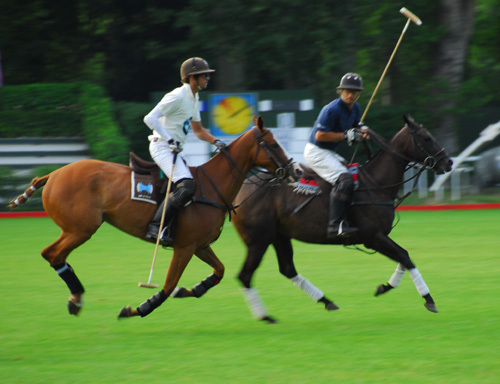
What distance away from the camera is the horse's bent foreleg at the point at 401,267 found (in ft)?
24.2

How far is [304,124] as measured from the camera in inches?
714

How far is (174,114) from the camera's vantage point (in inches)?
287

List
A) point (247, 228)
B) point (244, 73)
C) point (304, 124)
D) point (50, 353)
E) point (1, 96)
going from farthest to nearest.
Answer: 1. point (244, 73)
2. point (1, 96)
3. point (304, 124)
4. point (247, 228)
5. point (50, 353)

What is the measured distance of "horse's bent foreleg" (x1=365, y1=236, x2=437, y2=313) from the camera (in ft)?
24.2

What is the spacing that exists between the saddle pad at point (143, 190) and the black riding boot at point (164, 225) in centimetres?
12

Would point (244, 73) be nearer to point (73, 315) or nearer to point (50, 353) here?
point (73, 315)

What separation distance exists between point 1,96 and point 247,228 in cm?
1416

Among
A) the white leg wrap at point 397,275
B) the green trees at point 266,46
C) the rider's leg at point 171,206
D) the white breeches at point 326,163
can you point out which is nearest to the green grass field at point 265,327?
the white leg wrap at point 397,275

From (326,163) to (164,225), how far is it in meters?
1.88

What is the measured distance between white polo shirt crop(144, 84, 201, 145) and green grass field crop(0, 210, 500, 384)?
1.80 metres

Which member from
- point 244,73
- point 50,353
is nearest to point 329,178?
point 50,353

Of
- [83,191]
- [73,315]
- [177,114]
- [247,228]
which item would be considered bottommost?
[73,315]

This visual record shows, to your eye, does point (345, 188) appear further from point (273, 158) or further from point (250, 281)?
point (250, 281)

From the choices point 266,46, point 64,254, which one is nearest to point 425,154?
point 64,254
